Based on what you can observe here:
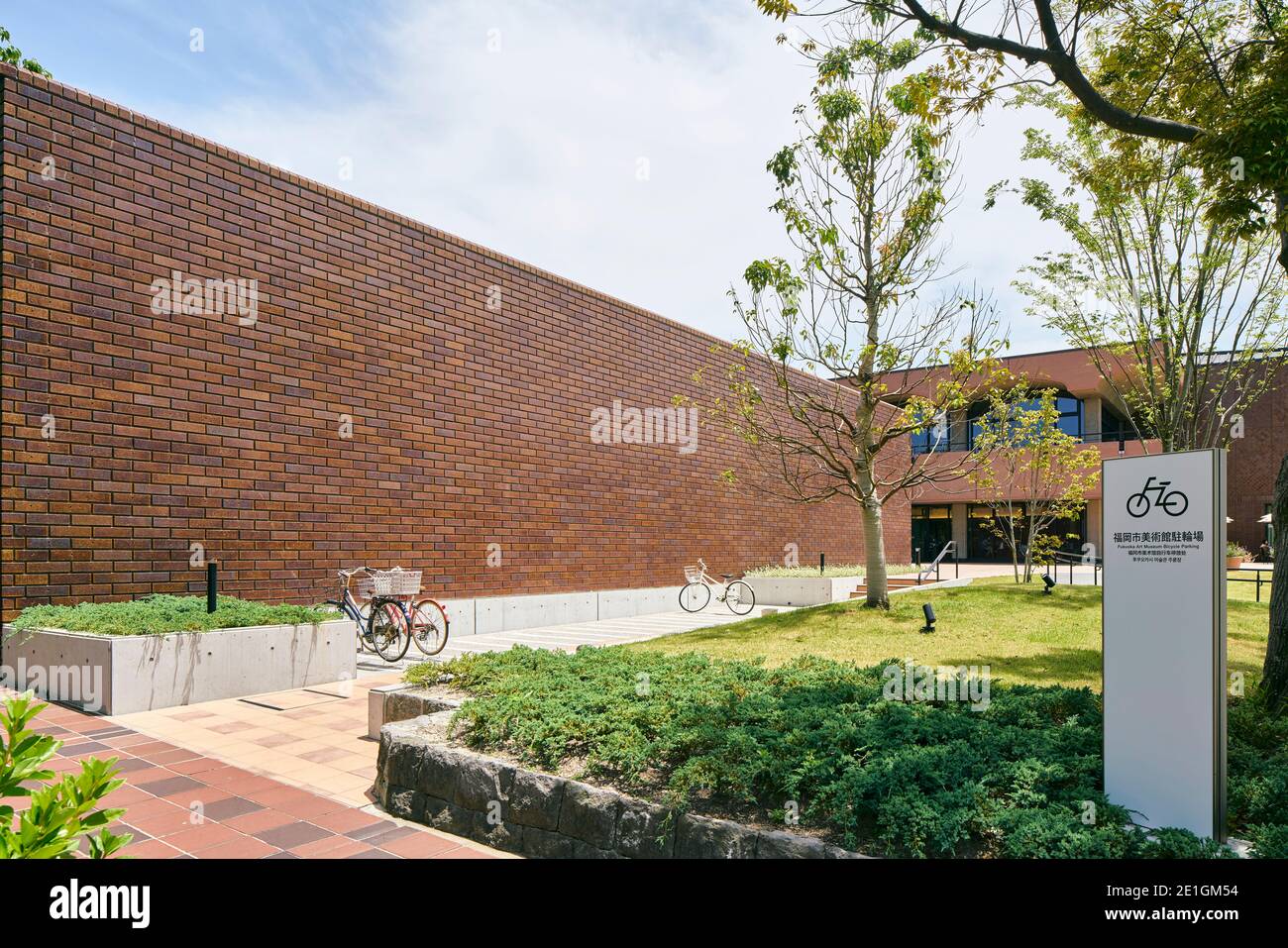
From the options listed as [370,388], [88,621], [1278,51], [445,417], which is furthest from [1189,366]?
[88,621]

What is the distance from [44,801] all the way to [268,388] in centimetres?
892

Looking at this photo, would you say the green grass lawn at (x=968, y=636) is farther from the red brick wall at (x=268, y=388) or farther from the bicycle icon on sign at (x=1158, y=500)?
the red brick wall at (x=268, y=388)

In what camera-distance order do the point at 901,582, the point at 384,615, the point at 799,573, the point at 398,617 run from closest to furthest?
1. the point at 398,617
2. the point at 384,615
3. the point at 799,573
4. the point at 901,582

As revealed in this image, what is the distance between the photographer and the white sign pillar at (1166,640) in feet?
11.6

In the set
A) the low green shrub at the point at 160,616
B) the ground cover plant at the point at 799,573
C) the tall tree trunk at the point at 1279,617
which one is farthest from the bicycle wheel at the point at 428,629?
the ground cover plant at the point at 799,573

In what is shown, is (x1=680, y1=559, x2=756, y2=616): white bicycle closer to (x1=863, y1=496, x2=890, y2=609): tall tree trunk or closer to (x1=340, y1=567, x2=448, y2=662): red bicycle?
(x1=863, y1=496, x2=890, y2=609): tall tree trunk

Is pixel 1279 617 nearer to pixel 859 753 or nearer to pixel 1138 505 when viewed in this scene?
pixel 1138 505

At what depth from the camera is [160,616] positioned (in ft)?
24.9

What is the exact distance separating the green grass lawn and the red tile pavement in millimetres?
4405

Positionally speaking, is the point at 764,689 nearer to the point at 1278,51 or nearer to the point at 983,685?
the point at 983,685

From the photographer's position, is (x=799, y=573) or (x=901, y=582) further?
(x=901, y=582)

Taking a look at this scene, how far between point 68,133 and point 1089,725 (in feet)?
34.0

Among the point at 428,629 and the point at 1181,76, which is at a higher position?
the point at 1181,76

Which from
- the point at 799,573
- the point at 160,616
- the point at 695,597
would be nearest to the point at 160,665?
the point at 160,616
